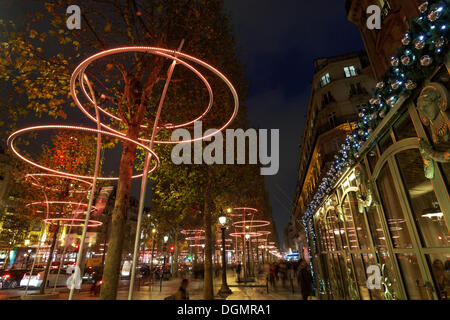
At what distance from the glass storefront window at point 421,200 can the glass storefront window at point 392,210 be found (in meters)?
0.37

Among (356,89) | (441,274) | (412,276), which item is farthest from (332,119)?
(441,274)

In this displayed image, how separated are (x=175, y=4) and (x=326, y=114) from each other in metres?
30.3

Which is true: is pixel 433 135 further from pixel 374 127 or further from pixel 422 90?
pixel 374 127

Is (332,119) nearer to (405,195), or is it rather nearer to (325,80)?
(325,80)

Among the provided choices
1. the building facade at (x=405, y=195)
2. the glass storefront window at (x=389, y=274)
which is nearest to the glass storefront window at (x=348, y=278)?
the building facade at (x=405, y=195)

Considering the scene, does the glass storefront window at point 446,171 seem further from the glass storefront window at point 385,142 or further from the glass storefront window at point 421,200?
the glass storefront window at point 385,142

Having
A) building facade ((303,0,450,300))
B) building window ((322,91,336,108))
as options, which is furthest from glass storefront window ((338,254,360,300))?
→ building window ((322,91,336,108))

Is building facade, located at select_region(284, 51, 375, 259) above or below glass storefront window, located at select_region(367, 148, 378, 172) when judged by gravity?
above

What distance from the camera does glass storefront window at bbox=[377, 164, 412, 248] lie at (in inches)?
187

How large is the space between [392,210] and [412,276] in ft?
4.30

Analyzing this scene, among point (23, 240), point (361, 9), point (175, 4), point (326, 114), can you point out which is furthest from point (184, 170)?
point (23, 240)

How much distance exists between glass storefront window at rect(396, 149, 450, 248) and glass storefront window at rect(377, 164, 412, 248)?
1.21 ft

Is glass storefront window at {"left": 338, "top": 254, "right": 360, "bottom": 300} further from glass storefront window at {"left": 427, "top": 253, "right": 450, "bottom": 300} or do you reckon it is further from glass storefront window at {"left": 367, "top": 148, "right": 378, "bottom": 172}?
glass storefront window at {"left": 427, "top": 253, "right": 450, "bottom": 300}

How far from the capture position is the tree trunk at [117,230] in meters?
5.92
